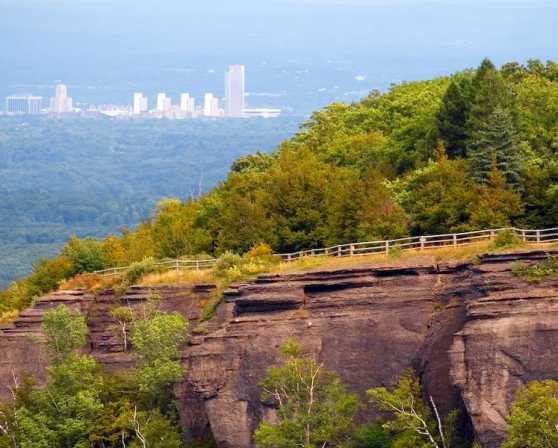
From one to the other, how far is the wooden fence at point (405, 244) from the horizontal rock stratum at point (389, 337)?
9.83 ft

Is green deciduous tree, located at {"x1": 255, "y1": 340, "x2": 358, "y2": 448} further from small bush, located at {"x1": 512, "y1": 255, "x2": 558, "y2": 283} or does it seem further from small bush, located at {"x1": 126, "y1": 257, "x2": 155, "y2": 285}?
small bush, located at {"x1": 126, "y1": 257, "x2": 155, "y2": 285}

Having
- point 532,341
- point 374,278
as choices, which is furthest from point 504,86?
point 532,341

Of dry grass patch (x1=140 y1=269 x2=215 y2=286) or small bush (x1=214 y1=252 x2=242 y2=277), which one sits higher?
small bush (x1=214 y1=252 x2=242 y2=277)

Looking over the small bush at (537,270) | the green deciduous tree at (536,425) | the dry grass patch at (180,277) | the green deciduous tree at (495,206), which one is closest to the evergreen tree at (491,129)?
the green deciduous tree at (495,206)

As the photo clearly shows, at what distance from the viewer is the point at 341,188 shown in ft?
267

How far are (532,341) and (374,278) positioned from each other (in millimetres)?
7763

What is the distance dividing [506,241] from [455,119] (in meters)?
19.6

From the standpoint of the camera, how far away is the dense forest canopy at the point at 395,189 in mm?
76625

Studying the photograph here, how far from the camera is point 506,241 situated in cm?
6794

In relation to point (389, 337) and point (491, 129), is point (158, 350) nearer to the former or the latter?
point (389, 337)

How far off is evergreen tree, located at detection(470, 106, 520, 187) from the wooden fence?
3.87 meters

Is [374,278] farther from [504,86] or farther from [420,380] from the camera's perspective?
[504,86]

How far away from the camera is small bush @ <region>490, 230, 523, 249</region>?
67750 millimetres

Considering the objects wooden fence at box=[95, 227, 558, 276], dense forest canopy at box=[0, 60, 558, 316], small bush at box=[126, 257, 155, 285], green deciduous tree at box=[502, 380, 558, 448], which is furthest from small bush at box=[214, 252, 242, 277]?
green deciduous tree at box=[502, 380, 558, 448]
